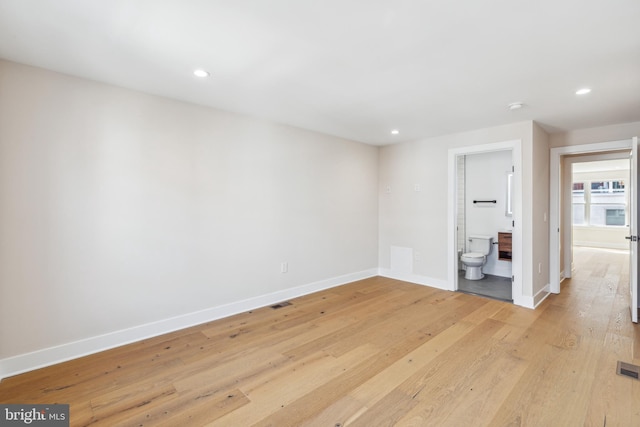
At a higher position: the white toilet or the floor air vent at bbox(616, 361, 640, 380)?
the white toilet

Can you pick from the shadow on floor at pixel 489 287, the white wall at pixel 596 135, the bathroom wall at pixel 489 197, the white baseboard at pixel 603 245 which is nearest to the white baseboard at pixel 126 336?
the shadow on floor at pixel 489 287

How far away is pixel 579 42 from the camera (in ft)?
6.22

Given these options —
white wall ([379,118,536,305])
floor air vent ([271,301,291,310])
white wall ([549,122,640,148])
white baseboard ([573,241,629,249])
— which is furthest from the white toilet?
white baseboard ([573,241,629,249])

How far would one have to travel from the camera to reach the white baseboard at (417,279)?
444cm

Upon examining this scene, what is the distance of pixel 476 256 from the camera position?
4.91 meters

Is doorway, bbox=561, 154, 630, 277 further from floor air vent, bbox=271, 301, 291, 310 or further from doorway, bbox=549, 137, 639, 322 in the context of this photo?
floor air vent, bbox=271, 301, 291, 310

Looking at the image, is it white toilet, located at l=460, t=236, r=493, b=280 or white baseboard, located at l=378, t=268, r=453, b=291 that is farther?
white toilet, located at l=460, t=236, r=493, b=280

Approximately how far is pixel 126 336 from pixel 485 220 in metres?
5.56

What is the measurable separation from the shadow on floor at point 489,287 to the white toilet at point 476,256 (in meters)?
0.13

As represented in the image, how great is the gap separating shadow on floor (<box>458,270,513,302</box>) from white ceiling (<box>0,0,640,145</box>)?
2.50 m

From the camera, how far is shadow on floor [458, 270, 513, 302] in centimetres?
411

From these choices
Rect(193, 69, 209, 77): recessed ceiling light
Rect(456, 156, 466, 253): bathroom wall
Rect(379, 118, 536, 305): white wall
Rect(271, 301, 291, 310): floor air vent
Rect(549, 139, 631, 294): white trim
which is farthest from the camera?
Rect(456, 156, 466, 253): bathroom wall

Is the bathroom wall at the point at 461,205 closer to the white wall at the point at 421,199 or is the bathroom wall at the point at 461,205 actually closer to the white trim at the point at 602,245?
the white wall at the point at 421,199

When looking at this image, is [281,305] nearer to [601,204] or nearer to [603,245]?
[603,245]
